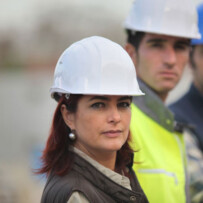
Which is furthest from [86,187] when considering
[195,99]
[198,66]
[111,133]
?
[198,66]

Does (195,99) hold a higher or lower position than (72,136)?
lower

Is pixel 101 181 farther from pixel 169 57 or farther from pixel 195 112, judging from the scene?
pixel 195 112

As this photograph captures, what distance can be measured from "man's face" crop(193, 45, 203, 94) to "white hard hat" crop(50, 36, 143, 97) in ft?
6.51

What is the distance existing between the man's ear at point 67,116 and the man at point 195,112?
1093mm

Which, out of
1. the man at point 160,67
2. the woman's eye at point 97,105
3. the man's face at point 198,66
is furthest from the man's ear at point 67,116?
the man's face at point 198,66

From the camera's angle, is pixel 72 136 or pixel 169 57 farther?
pixel 169 57

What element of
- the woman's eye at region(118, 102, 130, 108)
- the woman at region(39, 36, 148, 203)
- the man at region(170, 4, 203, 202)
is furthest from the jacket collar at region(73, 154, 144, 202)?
the man at region(170, 4, 203, 202)

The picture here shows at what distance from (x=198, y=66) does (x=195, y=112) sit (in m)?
0.41

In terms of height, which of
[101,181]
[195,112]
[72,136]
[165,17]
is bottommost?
[195,112]

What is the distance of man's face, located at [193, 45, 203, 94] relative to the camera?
486 cm

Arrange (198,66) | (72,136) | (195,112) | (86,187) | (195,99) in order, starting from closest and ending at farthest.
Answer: (86,187) < (72,136) < (195,112) < (195,99) < (198,66)

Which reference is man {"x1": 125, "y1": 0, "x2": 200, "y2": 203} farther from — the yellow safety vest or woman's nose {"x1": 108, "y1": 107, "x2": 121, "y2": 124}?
woman's nose {"x1": 108, "y1": 107, "x2": 121, "y2": 124}

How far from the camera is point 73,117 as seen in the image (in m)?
2.94

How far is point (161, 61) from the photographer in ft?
12.8
